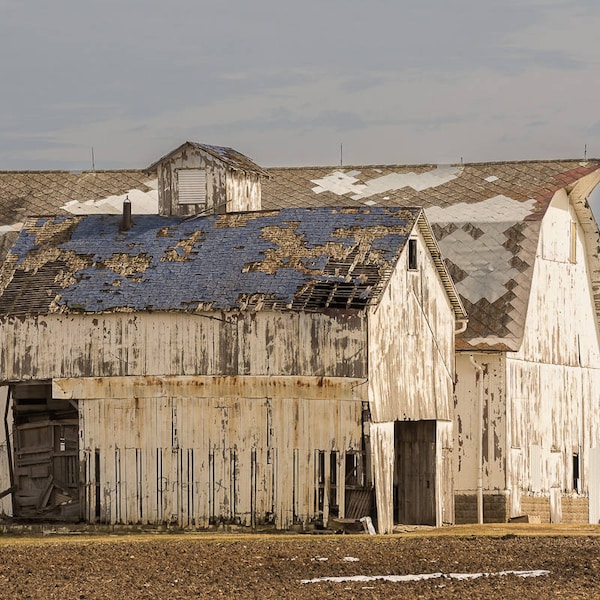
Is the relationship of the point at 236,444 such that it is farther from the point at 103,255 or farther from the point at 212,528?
the point at 103,255

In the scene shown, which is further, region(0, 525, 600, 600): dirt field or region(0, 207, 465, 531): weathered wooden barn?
region(0, 207, 465, 531): weathered wooden barn

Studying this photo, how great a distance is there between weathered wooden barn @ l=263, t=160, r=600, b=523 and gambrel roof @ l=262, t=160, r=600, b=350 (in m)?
0.04

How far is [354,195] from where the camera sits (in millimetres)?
50719

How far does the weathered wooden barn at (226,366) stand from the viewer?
37.8m

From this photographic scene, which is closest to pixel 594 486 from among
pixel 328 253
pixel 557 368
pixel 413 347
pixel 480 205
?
pixel 557 368

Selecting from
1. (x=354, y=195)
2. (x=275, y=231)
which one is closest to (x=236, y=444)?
(x=275, y=231)

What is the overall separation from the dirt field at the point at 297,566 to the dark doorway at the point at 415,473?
5.77 m

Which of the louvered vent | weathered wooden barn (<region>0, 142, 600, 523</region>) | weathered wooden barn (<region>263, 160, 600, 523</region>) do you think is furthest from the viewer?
weathered wooden barn (<region>263, 160, 600, 523</region>)

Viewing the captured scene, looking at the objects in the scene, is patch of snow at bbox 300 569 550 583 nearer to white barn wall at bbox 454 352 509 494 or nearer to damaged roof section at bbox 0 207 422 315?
damaged roof section at bbox 0 207 422 315

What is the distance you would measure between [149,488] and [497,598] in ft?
50.4

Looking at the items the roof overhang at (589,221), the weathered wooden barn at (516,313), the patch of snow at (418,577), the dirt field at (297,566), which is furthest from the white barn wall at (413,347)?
the patch of snow at (418,577)

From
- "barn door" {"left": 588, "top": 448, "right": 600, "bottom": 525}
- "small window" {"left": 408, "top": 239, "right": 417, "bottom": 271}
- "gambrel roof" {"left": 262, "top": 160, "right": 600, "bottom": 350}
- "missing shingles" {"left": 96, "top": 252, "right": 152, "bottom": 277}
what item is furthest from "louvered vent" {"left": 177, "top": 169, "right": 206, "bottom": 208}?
"barn door" {"left": 588, "top": 448, "right": 600, "bottom": 525}

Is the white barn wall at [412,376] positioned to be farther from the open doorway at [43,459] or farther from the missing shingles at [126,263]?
the open doorway at [43,459]

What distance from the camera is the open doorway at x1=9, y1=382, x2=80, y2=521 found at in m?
40.7
